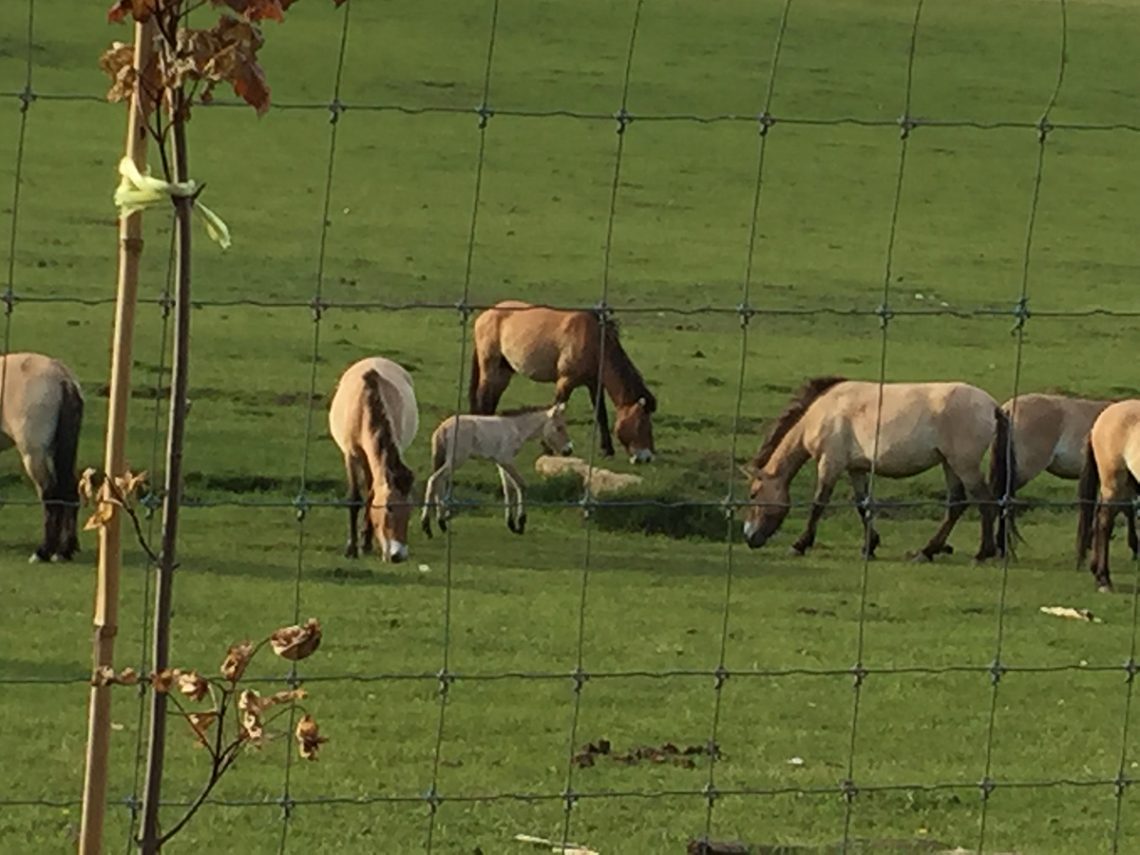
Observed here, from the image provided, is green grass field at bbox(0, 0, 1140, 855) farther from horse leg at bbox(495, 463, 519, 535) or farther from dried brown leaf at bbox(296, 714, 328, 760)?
dried brown leaf at bbox(296, 714, 328, 760)

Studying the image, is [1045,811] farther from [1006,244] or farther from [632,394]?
[1006,244]

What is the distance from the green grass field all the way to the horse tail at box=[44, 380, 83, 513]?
0.75 metres

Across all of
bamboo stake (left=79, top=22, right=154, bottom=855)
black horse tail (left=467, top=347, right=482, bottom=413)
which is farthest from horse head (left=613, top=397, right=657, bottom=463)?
bamboo stake (left=79, top=22, right=154, bottom=855)

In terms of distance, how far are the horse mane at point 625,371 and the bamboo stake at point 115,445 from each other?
545 inches

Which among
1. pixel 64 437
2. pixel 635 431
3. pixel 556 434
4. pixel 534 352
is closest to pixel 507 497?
pixel 556 434

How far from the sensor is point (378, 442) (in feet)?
51.0

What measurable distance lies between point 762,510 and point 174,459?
11.8 meters

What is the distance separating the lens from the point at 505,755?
9.73 m

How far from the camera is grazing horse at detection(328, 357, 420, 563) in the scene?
14.8 metres

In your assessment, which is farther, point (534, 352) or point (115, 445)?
point (534, 352)

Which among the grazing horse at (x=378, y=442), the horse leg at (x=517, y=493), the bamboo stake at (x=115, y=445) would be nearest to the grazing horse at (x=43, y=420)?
the grazing horse at (x=378, y=442)

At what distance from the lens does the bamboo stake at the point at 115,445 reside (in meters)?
4.61

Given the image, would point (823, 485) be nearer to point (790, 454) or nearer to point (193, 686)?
point (790, 454)

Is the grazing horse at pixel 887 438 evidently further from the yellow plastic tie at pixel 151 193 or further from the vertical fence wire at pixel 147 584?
the yellow plastic tie at pixel 151 193
